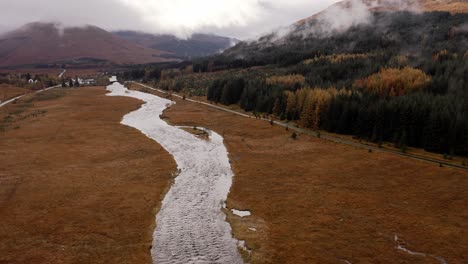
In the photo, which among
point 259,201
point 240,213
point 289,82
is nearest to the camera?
point 240,213

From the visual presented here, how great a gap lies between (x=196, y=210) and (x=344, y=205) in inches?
884

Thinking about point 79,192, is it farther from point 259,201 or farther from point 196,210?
point 259,201

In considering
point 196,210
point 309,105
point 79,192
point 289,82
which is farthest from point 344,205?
point 289,82

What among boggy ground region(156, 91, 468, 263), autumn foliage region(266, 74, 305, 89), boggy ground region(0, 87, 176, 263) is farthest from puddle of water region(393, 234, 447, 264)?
autumn foliage region(266, 74, 305, 89)

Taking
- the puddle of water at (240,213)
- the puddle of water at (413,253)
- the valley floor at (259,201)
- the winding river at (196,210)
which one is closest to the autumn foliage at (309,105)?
the valley floor at (259,201)

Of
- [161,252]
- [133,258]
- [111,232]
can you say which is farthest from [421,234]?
[111,232]

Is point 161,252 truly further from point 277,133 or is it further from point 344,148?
point 277,133

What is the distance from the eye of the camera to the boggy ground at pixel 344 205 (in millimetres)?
40844

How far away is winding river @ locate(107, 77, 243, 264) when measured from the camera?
40.5m

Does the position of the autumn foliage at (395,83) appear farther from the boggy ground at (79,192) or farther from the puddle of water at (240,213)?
the puddle of water at (240,213)

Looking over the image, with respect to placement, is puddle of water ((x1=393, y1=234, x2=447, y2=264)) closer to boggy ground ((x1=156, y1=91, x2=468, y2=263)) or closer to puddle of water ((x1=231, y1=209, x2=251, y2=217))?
boggy ground ((x1=156, y1=91, x2=468, y2=263))

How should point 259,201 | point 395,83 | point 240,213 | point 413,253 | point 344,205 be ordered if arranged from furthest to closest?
point 395,83 < point 259,201 < point 344,205 < point 240,213 < point 413,253

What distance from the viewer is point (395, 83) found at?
424ft

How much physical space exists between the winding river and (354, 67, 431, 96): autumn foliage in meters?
64.5
